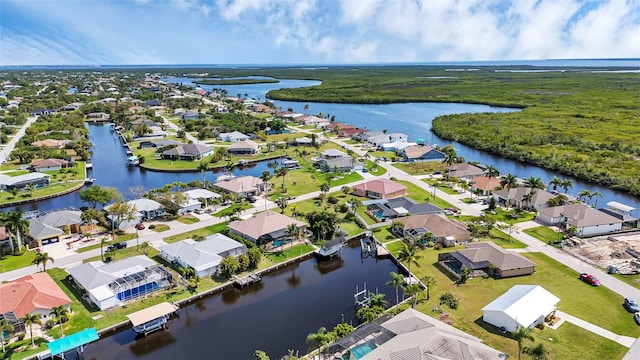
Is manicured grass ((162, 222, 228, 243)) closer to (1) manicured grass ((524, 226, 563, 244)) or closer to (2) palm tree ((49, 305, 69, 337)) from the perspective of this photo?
(2) palm tree ((49, 305, 69, 337))

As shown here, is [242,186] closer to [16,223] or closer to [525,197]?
[16,223]

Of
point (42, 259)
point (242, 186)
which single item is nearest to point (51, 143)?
point (242, 186)

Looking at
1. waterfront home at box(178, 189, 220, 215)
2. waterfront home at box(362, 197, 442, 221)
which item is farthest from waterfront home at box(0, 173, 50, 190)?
waterfront home at box(362, 197, 442, 221)

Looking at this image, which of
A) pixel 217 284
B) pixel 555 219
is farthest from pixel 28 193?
pixel 555 219

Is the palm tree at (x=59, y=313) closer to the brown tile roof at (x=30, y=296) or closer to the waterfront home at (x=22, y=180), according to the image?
the brown tile roof at (x=30, y=296)

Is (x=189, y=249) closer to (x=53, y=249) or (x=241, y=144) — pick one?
(x=53, y=249)

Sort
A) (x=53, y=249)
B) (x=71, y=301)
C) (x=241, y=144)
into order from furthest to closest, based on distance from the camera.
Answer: (x=241, y=144), (x=53, y=249), (x=71, y=301)
